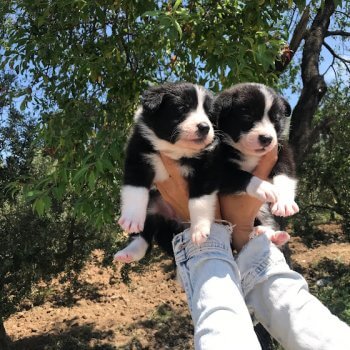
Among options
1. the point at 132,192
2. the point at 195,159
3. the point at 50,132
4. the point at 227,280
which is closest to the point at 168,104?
the point at 195,159

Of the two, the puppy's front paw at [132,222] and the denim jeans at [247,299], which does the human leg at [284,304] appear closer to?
the denim jeans at [247,299]

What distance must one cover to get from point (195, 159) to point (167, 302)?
6.96 metres

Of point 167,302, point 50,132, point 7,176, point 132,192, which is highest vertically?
point 132,192

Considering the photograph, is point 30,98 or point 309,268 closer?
point 30,98

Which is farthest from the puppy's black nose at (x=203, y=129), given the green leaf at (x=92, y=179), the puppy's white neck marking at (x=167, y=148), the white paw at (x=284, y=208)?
the green leaf at (x=92, y=179)

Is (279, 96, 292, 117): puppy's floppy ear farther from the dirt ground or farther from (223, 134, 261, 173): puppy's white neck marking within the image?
the dirt ground

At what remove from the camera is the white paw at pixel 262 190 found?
258 cm

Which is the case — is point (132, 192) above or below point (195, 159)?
below

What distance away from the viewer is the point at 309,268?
32.7 ft

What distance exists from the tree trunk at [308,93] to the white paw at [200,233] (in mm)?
4079

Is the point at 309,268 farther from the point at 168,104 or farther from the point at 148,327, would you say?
the point at 168,104

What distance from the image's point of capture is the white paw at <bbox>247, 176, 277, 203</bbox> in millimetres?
2582

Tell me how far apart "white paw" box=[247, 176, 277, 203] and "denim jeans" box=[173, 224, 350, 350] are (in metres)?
0.21

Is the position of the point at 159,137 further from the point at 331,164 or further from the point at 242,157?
the point at 331,164
